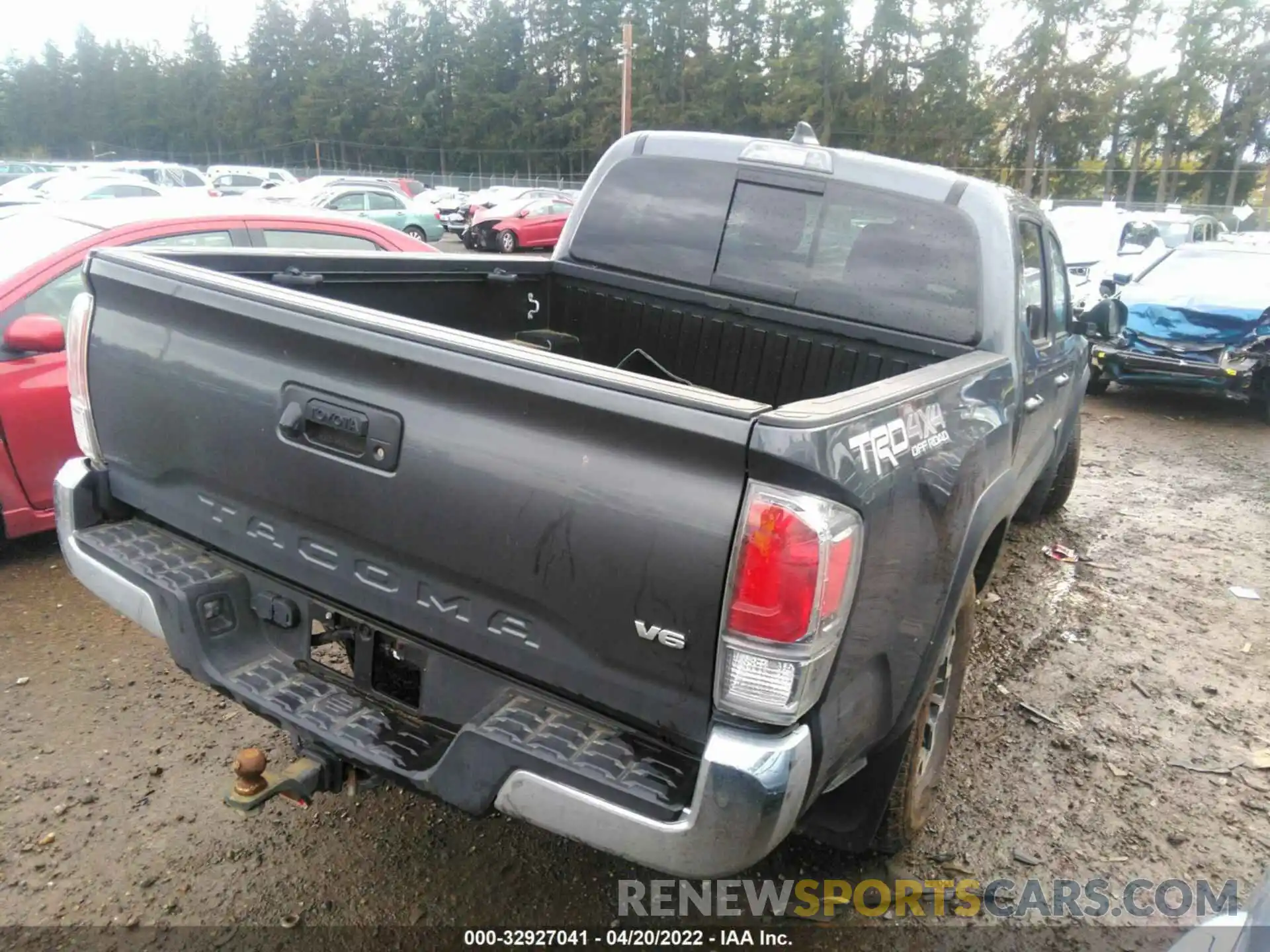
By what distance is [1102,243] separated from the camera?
1603cm

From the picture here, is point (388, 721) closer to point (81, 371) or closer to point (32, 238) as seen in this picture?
point (81, 371)

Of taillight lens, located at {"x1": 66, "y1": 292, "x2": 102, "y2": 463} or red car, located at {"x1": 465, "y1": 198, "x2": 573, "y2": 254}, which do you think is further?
red car, located at {"x1": 465, "y1": 198, "x2": 573, "y2": 254}

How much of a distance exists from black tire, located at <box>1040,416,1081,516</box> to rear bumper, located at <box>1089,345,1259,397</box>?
293cm

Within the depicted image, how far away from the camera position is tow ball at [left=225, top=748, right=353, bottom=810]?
2.06 meters

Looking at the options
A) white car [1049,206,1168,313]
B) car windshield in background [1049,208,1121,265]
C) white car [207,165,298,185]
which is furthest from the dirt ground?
white car [207,165,298,185]

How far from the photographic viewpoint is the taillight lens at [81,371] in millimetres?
2518

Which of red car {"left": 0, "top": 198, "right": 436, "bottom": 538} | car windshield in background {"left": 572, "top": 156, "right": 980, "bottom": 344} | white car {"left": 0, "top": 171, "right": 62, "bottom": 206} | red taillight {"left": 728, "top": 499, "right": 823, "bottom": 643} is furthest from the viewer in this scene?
white car {"left": 0, "top": 171, "right": 62, "bottom": 206}

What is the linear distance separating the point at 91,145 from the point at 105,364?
353ft

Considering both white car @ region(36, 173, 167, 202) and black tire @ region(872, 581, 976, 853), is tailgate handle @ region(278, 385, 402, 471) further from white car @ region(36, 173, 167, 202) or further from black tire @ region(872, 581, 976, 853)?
white car @ region(36, 173, 167, 202)

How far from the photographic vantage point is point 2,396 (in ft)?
13.0

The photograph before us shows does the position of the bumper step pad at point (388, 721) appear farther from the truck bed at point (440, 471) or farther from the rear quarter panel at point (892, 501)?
the rear quarter panel at point (892, 501)

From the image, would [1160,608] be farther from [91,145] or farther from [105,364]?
[91,145]

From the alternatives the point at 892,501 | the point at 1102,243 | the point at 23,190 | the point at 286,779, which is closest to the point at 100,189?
the point at 23,190

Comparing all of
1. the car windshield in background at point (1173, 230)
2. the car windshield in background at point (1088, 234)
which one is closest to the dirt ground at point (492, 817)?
the car windshield in background at point (1088, 234)
